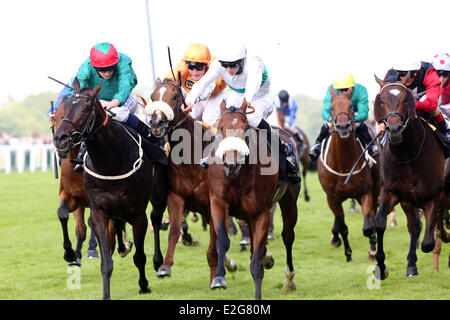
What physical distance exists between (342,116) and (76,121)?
14.2 feet

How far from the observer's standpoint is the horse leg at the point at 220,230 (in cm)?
745

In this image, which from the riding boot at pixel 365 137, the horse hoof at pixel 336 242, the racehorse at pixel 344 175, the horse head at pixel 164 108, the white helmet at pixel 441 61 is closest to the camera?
the horse head at pixel 164 108

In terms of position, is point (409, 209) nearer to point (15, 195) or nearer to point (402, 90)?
point (402, 90)

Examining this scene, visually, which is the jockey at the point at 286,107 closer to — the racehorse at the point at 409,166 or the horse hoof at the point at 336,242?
the horse hoof at the point at 336,242

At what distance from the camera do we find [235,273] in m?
9.76

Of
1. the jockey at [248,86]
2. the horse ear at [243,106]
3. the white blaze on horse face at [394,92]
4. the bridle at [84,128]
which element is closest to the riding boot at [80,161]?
the bridle at [84,128]

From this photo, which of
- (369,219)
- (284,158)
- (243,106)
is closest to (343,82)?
(369,219)

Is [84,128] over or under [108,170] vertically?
over

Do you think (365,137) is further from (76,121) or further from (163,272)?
(76,121)

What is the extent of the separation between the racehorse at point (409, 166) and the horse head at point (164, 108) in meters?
2.03

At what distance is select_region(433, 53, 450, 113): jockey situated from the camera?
963 centimetres

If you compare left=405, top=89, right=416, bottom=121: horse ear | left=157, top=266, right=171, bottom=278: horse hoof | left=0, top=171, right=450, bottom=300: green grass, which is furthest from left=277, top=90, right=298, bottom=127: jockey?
left=157, top=266, right=171, bottom=278: horse hoof
